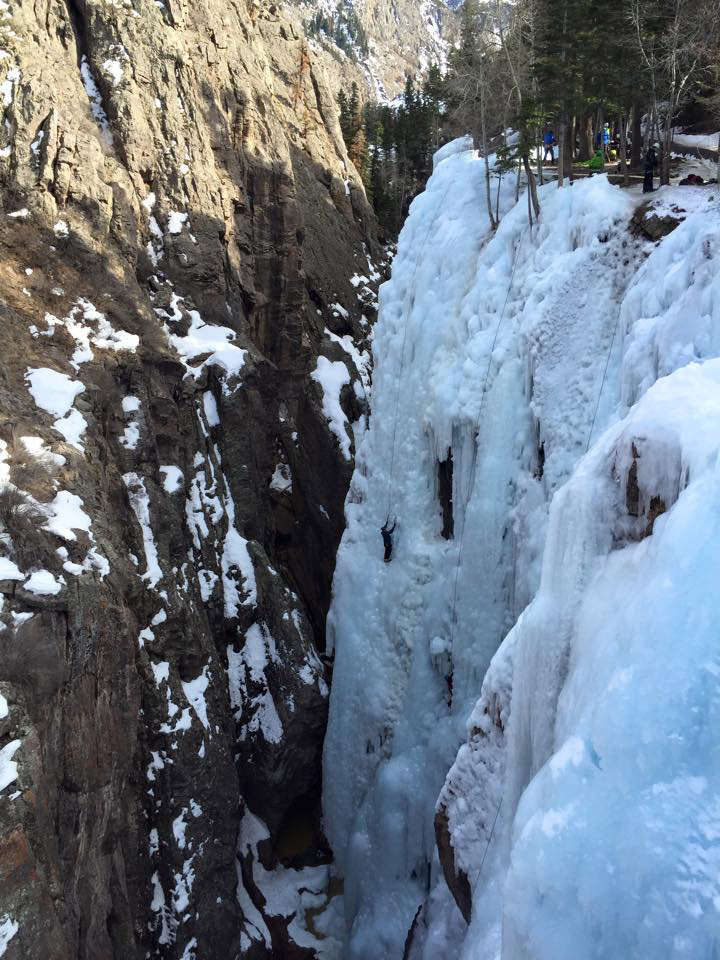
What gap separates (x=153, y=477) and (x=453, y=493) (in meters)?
5.82

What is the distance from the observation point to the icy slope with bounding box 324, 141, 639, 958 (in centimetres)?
1102

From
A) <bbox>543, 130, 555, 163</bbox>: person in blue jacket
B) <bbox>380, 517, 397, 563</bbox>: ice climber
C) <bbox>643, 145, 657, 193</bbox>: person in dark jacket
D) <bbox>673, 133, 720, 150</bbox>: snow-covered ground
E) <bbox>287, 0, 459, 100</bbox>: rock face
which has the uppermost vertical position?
<bbox>287, 0, 459, 100</bbox>: rock face

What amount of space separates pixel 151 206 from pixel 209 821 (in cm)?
1329

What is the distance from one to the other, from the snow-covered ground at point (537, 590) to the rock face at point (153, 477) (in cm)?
238

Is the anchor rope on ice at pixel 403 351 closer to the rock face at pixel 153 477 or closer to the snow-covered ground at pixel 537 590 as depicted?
the snow-covered ground at pixel 537 590

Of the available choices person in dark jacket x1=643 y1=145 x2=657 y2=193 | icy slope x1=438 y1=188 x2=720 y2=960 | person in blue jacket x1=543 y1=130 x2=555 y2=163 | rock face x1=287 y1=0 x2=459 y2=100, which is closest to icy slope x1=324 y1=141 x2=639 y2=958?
person in dark jacket x1=643 y1=145 x2=657 y2=193

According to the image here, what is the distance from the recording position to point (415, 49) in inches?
4358

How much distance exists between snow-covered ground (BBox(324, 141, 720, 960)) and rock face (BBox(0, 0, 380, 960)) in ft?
7.82

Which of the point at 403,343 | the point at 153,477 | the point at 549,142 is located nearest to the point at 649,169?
the point at 403,343

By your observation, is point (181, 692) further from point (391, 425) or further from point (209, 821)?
point (391, 425)

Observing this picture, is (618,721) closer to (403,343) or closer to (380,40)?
(403,343)

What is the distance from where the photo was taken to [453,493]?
1276cm

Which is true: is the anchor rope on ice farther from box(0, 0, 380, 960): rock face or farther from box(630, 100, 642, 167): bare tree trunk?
box(630, 100, 642, 167): bare tree trunk

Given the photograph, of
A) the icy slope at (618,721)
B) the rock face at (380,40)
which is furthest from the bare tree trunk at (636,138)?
the rock face at (380,40)
